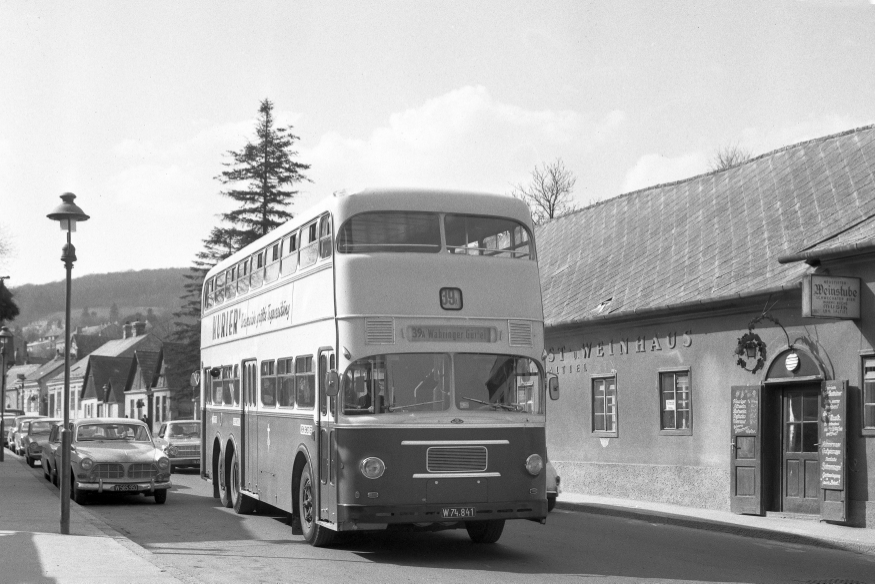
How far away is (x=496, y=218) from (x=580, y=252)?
16965mm

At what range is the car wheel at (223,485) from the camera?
19562 mm

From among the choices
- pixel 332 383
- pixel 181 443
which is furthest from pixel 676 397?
pixel 181 443

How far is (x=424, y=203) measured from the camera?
13.2 m

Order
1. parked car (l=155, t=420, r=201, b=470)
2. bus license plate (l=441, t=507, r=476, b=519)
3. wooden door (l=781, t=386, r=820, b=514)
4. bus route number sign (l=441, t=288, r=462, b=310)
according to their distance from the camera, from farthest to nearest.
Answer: parked car (l=155, t=420, r=201, b=470)
wooden door (l=781, t=386, r=820, b=514)
bus route number sign (l=441, t=288, r=462, b=310)
bus license plate (l=441, t=507, r=476, b=519)

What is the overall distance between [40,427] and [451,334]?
1151 inches

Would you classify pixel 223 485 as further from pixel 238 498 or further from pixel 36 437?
pixel 36 437

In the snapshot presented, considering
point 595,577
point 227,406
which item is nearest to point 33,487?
point 227,406

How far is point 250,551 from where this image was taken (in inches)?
534

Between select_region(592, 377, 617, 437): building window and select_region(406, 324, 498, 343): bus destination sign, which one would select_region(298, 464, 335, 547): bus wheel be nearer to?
select_region(406, 324, 498, 343): bus destination sign

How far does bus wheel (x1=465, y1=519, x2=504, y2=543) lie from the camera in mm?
13930

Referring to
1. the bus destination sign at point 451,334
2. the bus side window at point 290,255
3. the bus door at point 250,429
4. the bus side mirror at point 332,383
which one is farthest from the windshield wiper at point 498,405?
the bus door at point 250,429

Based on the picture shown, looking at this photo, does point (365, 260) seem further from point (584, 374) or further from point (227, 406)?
point (584, 374)

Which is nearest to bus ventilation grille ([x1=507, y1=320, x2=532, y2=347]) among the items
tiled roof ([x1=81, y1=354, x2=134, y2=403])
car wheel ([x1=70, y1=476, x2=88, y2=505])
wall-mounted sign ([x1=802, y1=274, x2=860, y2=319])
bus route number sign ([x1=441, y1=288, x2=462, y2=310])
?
bus route number sign ([x1=441, y1=288, x2=462, y2=310])

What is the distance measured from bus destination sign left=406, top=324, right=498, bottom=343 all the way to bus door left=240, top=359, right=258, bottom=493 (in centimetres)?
527
